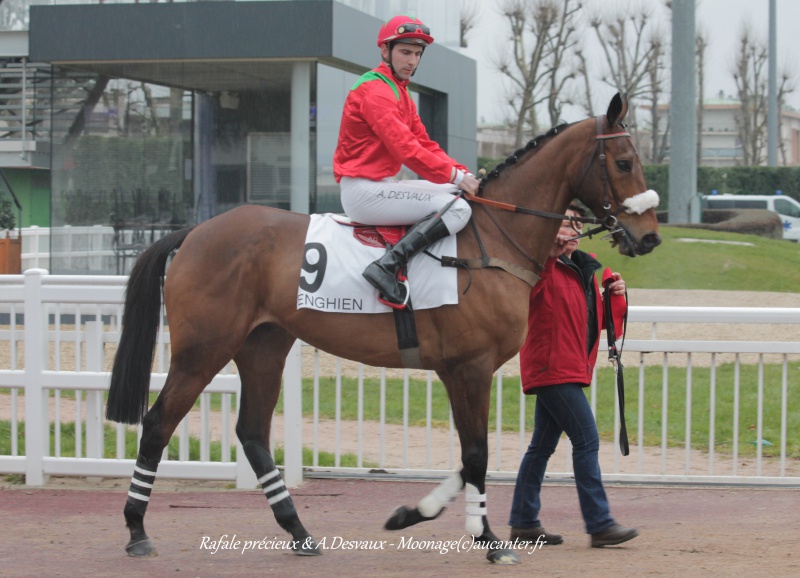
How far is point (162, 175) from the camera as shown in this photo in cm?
1692

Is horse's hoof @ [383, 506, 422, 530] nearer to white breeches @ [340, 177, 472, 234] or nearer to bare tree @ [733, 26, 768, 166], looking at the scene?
white breeches @ [340, 177, 472, 234]

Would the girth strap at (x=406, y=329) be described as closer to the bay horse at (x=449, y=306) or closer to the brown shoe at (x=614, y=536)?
the bay horse at (x=449, y=306)

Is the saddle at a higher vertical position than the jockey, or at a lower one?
lower

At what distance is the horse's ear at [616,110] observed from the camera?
4.91m

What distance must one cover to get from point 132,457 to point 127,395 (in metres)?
1.54

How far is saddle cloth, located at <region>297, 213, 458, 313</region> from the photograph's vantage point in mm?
4910

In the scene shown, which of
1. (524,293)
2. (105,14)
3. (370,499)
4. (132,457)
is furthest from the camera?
(105,14)

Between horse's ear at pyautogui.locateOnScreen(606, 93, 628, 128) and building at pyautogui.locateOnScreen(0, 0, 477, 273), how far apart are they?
11.7m

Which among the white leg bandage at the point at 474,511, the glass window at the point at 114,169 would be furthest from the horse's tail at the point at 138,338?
the glass window at the point at 114,169

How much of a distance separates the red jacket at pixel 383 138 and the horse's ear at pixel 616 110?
0.74 meters

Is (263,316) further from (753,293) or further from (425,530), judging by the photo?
(753,293)

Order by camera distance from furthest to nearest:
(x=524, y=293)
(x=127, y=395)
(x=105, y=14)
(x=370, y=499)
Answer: (x=105, y=14) < (x=370, y=499) < (x=127, y=395) < (x=524, y=293)

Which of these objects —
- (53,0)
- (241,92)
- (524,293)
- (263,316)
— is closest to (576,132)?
(524,293)

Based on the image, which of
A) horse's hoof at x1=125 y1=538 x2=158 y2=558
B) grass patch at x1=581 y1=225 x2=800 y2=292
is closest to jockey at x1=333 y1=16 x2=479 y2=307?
horse's hoof at x1=125 y1=538 x2=158 y2=558
